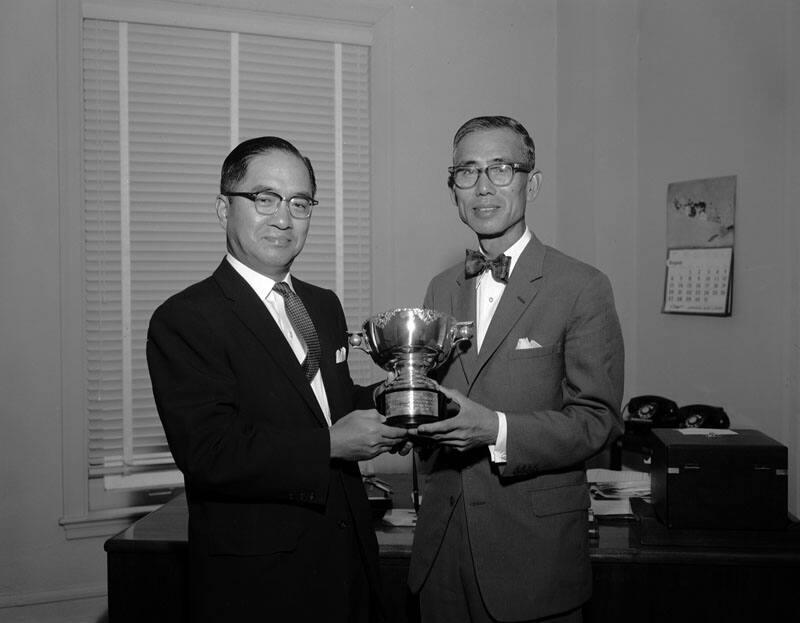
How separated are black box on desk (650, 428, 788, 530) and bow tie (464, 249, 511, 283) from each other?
0.93m

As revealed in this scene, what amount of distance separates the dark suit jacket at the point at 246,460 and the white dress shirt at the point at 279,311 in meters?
0.05

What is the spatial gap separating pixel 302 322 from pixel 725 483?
57.0 inches

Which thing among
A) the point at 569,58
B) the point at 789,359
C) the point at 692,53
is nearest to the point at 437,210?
the point at 569,58

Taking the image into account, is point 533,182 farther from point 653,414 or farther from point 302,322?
point 653,414

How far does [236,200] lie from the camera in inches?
70.9

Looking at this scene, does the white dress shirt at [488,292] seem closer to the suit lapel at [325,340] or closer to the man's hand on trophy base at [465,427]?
the man's hand on trophy base at [465,427]

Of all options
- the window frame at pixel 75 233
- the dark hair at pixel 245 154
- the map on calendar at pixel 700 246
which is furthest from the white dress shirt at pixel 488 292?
the window frame at pixel 75 233

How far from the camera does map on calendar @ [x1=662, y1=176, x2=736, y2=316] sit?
326 cm

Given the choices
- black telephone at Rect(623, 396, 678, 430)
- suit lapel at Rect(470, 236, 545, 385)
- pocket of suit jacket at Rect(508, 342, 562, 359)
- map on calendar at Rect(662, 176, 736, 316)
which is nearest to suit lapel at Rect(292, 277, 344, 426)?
suit lapel at Rect(470, 236, 545, 385)

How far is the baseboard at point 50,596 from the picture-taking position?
11.5 ft

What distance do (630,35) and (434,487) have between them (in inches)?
116

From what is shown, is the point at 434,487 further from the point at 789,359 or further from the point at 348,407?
the point at 789,359

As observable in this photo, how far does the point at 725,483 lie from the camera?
237 centimetres

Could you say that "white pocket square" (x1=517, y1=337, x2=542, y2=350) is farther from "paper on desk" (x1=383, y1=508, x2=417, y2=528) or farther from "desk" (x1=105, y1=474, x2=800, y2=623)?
"paper on desk" (x1=383, y1=508, x2=417, y2=528)
